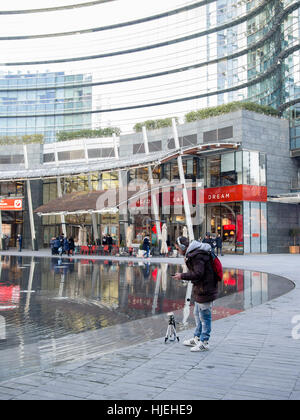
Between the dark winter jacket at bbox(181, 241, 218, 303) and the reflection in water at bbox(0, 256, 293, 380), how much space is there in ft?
5.13

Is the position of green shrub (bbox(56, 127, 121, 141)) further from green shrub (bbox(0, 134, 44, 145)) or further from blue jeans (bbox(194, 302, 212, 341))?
blue jeans (bbox(194, 302, 212, 341))

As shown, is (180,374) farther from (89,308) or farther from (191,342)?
(89,308)

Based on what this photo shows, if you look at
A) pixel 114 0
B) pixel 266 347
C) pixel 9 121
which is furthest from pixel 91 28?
pixel 266 347

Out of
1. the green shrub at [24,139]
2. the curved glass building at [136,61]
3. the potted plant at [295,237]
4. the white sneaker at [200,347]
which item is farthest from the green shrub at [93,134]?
the white sneaker at [200,347]

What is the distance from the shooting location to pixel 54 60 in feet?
230

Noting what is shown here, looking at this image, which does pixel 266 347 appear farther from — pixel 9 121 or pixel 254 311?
pixel 9 121

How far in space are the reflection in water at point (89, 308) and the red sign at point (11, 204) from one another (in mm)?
32318

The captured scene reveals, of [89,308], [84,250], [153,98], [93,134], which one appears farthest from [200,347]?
[153,98]

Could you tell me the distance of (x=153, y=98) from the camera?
206 feet

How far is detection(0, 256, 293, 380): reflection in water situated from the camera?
653cm

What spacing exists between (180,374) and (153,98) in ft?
199

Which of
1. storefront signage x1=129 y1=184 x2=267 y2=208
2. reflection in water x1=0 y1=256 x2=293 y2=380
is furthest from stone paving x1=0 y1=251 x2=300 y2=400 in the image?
storefront signage x1=129 y1=184 x2=267 y2=208

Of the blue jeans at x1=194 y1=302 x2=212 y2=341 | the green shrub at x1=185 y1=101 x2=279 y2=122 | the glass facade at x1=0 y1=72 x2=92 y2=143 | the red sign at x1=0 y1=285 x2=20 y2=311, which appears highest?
the glass facade at x1=0 y1=72 x2=92 y2=143
